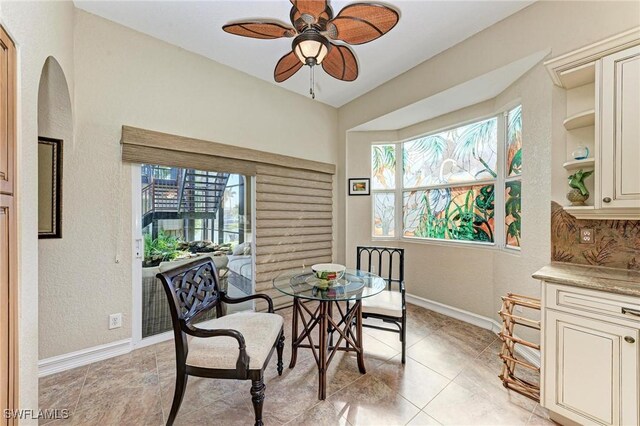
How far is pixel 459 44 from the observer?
261 cm

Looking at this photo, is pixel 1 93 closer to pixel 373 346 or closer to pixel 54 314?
pixel 54 314

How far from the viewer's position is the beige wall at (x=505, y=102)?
1.97m

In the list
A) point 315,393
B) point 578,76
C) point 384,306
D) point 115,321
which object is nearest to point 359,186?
point 384,306

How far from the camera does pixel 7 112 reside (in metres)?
1.08

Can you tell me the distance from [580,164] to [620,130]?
0.30 metres

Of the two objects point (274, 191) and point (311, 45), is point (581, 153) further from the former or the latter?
point (274, 191)

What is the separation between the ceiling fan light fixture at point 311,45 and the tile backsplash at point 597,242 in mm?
2155

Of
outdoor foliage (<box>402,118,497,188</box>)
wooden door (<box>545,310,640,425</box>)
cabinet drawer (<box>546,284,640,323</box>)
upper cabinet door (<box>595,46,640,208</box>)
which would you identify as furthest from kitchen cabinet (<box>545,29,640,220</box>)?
outdoor foliage (<box>402,118,497,188</box>)

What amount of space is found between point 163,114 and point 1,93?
1.64m

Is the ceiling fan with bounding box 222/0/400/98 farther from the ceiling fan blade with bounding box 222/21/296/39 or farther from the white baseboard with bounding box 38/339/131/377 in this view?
the white baseboard with bounding box 38/339/131/377

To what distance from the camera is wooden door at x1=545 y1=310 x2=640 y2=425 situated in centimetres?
133

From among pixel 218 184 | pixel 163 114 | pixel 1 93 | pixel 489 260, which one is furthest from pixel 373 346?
pixel 163 114

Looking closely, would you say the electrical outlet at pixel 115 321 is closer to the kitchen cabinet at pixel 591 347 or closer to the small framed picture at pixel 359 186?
the small framed picture at pixel 359 186

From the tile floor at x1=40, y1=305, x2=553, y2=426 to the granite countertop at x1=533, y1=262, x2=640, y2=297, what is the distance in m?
0.90
